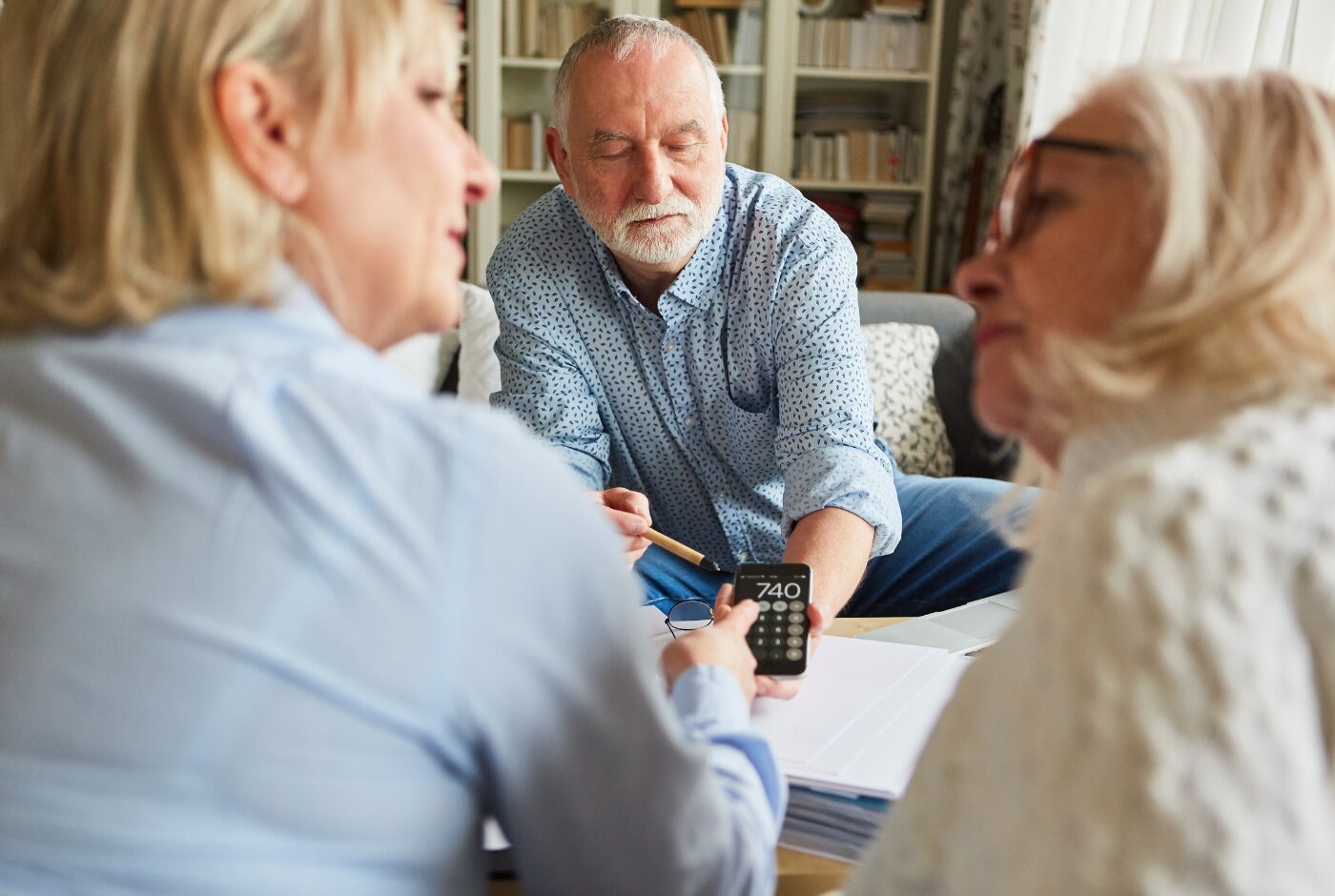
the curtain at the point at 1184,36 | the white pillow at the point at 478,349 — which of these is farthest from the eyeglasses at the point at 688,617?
the white pillow at the point at 478,349

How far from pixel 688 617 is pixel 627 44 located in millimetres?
896

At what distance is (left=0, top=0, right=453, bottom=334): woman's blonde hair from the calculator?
1.87ft

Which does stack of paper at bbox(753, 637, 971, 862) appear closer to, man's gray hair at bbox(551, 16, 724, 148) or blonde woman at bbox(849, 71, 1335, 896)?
blonde woman at bbox(849, 71, 1335, 896)

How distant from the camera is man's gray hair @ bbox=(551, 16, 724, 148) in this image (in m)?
1.81

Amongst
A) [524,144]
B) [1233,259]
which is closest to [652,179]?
[1233,259]

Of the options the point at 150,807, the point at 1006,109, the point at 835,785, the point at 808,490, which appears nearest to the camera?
the point at 150,807

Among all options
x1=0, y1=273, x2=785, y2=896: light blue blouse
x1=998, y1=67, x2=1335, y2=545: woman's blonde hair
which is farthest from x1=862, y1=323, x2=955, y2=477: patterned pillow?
x1=0, y1=273, x2=785, y2=896: light blue blouse

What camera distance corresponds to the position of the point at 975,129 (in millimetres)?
4316

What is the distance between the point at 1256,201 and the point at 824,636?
66 centimetres

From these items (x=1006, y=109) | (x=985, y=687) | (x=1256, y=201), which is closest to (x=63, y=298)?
(x=985, y=687)

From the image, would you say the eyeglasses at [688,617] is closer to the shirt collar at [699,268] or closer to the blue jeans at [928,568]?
the blue jeans at [928,568]

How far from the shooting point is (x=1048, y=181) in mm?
773

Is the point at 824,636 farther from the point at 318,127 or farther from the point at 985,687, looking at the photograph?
the point at 318,127

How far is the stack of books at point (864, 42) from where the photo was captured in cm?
428
